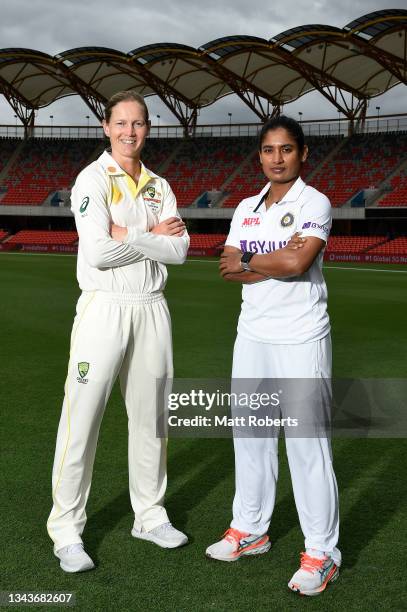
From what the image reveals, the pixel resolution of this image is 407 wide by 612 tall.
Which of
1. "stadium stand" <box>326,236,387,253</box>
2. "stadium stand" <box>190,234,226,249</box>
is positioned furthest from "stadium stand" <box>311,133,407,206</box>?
"stadium stand" <box>190,234,226,249</box>

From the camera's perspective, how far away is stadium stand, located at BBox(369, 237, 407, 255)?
40.0 metres

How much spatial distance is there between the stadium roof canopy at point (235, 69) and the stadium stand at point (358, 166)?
278cm

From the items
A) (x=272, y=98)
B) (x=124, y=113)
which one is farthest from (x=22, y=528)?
(x=272, y=98)

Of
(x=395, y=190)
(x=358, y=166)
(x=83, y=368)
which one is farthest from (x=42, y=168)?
(x=83, y=368)

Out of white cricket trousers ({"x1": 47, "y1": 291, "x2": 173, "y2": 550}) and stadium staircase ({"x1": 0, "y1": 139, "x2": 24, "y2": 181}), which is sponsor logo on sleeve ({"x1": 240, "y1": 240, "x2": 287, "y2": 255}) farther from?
stadium staircase ({"x1": 0, "y1": 139, "x2": 24, "y2": 181})

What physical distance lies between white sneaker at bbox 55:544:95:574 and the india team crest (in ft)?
7.52

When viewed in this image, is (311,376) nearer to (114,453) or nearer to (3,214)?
(114,453)

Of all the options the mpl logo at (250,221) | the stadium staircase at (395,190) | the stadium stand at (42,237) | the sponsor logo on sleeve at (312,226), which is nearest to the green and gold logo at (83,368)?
the mpl logo at (250,221)

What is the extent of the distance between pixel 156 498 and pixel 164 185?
212 centimetres

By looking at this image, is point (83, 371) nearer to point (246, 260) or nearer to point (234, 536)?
point (246, 260)

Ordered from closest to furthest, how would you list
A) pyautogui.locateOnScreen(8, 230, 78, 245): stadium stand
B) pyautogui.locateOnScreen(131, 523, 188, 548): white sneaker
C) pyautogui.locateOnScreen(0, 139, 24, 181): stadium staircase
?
pyautogui.locateOnScreen(131, 523, 188, 548): white sneaker < pyautogui.locateOnScreen(8, 230, 78, 245): stadium stand < pyautogui.locateOnScreen(0, 139, 24, 181): stadium staircase

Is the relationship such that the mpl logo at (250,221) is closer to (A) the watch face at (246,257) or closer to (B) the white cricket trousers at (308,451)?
(A) the watch face at (246,257)

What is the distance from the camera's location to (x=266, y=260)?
3.62 m

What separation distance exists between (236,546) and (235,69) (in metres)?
47.6
